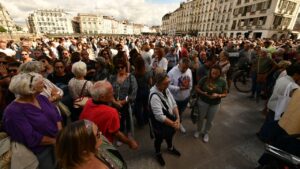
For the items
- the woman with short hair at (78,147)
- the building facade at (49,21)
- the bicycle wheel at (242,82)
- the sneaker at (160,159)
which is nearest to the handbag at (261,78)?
the bicycle wheel at (242,82)

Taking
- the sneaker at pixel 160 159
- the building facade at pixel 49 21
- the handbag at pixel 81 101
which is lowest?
the sneaker at pixel 160 159

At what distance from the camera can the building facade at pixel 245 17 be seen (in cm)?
2336

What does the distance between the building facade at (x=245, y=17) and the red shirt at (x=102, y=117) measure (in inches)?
1237

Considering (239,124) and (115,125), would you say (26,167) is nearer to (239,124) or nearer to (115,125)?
(115,125)

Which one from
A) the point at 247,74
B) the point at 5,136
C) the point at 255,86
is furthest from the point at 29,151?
the point at 247,74

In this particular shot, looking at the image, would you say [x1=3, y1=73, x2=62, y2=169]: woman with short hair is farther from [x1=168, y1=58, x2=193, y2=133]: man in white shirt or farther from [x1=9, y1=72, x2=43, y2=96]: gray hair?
[x1=168, y1=58, x2=193, y2=133]: man in white shirt

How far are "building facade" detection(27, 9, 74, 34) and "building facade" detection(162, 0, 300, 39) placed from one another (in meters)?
84.0

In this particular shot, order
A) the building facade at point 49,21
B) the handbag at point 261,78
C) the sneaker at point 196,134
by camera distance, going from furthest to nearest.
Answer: the building facade at point 49,21, the handbag at point 261,78, the sneaker at point 196,134

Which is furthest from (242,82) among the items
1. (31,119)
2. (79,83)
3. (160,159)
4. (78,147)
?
(31,119)

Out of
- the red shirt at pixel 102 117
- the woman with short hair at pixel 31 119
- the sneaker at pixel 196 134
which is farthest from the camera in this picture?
the sneaker at pixel 196 134

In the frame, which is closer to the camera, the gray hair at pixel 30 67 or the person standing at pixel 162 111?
the gray hair at pixel 30 67

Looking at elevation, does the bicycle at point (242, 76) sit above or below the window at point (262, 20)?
below

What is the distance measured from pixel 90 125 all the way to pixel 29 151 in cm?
96

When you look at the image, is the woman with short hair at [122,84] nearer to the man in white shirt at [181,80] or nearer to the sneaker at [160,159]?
the man in white shirt at [181,80]
